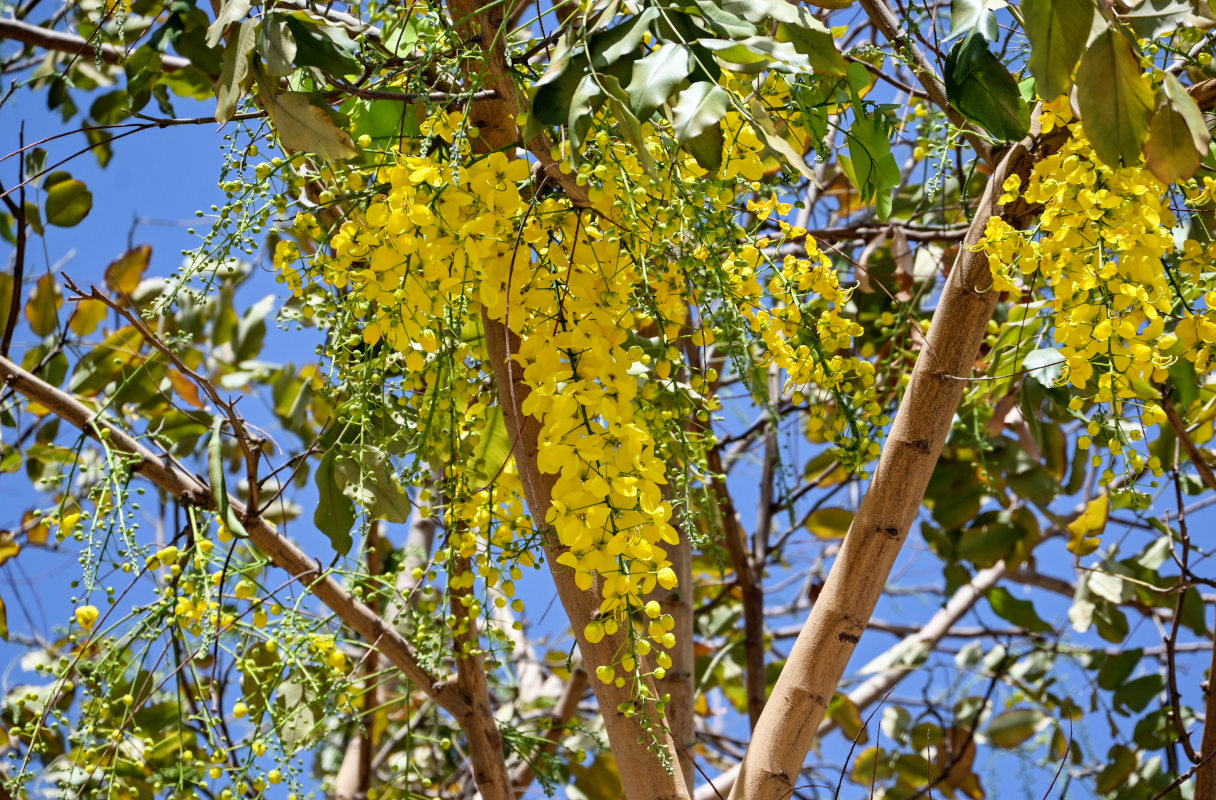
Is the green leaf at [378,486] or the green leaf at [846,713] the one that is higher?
the green leaf at [846,713]

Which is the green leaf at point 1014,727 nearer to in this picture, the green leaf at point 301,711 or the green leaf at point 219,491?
the green leaf at point 301,711

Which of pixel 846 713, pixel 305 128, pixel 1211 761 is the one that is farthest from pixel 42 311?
pixel 1211 761

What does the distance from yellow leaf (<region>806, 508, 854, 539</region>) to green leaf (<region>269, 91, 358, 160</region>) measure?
107cm

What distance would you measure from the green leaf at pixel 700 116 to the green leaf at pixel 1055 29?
0.18 m

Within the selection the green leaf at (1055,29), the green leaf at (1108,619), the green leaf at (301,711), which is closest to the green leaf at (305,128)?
the green leaf at (1055,29)

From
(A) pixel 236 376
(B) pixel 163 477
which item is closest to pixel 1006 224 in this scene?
(B) pixel 163 477

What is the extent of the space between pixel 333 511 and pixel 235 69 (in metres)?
0.41

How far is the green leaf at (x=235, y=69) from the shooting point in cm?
60

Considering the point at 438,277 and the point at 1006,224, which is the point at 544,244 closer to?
the point at 438,277

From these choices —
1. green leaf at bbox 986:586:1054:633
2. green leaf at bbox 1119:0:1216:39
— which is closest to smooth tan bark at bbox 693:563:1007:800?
green leaf at bbox 986:586:1054:633

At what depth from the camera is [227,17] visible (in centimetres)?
62

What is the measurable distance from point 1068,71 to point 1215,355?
0.26 metres

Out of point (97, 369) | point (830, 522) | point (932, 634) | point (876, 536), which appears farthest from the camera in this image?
point (932, 634)

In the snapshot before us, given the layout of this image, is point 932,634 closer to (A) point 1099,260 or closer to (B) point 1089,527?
(B) point 1089,527
